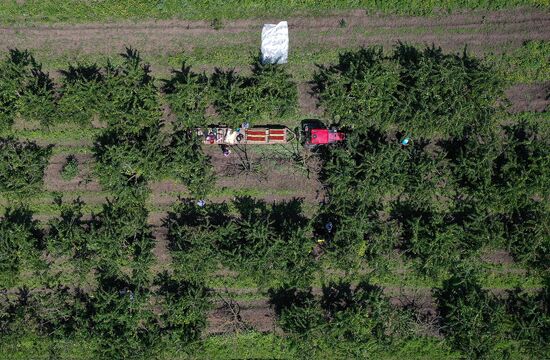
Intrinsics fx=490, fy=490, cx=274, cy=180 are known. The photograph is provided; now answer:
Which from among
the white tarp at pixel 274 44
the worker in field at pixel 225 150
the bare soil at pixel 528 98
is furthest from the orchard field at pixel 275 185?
the worker in field at pixel 225 150

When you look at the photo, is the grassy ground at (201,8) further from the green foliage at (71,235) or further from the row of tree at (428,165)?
the green foliage at (71,235)

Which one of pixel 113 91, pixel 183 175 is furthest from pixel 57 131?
pixel 183 175

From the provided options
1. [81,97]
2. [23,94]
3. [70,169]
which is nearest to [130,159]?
[70,169]

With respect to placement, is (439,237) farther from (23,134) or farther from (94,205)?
(23,134)

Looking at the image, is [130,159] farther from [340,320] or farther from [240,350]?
[340,320]

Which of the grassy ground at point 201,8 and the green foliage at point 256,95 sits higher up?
the grassy ground at point 201,8

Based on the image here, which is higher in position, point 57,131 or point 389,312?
point 57,131

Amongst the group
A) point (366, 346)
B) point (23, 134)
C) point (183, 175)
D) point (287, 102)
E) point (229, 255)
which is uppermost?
point (287, 102)
